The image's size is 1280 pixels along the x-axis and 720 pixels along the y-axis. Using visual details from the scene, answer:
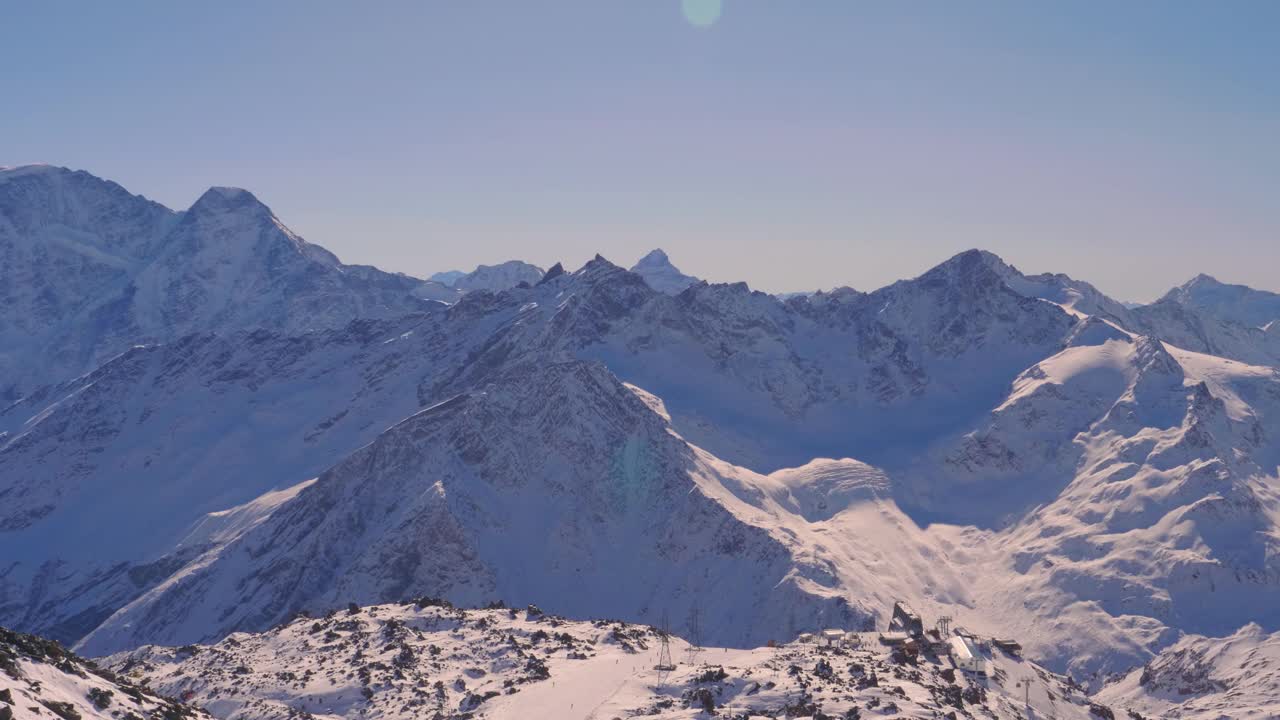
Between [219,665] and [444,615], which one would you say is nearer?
[219,665]

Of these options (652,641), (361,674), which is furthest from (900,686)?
(361,674)

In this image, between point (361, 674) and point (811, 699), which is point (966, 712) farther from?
point (361, 674)

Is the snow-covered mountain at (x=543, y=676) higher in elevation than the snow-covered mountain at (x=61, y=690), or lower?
lower

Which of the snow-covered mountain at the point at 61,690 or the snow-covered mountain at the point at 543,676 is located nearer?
the snow-covered mountain at the point at 61,690

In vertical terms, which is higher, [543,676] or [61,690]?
[61,690]

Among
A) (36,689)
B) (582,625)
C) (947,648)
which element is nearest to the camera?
(36,689)

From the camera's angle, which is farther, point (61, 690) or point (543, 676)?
point (543, 676)

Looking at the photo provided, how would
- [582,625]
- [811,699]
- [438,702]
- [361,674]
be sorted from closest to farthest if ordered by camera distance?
[811,699]
[438,702]
[361,674]
[582,625]

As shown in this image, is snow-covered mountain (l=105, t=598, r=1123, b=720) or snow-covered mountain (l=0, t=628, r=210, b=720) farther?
snow-covered mountain (l=105, t=598, r=1123, b=720)
